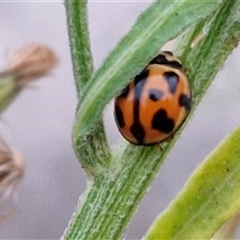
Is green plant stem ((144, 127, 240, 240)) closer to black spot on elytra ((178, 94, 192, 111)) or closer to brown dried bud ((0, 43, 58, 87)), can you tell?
black spot on elytra ((178, 94, 192, 111))

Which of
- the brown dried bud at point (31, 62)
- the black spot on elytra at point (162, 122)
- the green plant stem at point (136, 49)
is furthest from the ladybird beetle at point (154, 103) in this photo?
the brown dried bud at point (31, 62)

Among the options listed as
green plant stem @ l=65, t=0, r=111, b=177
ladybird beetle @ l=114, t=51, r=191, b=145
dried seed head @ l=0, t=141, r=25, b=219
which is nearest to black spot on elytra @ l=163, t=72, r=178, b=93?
ladybird beetle @ l=114, t=51, r=191, b=145

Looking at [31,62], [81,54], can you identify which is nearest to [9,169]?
[31,62]

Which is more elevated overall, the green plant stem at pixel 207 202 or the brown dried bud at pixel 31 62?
the brown dried bud at pixel 31 62

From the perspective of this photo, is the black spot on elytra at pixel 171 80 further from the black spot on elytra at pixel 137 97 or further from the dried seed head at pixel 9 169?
the dried seed head at pixel 9 169

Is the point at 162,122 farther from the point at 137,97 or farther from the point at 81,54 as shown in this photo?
the point at 81,54

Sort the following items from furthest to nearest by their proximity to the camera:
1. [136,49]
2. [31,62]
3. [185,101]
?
1. [31,62]
2. [185,101]
3. [136,49]
